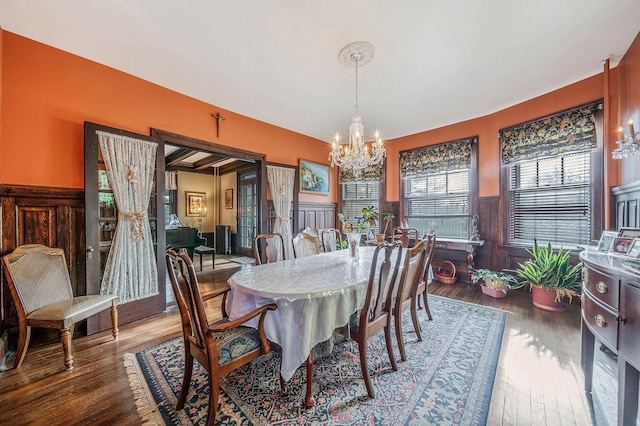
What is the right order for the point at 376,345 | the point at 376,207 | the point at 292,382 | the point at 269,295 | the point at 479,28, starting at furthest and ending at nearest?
1. the point at 376,207
2. the point at 376,345
3. the point at 479,28
4. the point at 292,382
5. the point at 269,295

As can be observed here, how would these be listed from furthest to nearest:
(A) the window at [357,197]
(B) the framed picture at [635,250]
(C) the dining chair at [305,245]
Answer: (A) the window at [357,197] < (C) the dining chair at [305,245] < (B) the framed picture at [635,250]

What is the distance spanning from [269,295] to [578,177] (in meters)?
4.28

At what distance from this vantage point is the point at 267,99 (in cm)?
341

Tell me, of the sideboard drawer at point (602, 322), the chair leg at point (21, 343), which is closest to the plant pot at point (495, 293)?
the sideboard drawer at point (602, 322)

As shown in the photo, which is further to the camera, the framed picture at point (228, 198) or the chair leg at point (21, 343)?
the framed picture at point (228, 198)

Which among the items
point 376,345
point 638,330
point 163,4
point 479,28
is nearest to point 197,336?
point 376,345

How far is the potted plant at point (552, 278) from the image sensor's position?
9.72ft

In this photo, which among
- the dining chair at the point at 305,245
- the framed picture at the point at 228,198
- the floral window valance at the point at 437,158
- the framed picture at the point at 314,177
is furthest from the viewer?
the framed picture at the point at 228,198

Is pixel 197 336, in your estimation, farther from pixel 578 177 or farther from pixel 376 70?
pixel 578 177

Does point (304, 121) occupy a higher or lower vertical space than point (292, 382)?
higher

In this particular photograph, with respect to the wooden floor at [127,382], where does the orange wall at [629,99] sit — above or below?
above

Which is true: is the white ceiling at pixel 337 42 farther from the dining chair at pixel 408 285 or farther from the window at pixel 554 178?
the dining chair at pixel 408 285

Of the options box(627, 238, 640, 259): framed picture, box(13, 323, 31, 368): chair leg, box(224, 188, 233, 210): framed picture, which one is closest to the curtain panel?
box(224, 188, 233, 210): framed picture

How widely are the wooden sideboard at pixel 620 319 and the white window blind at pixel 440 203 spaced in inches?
121
